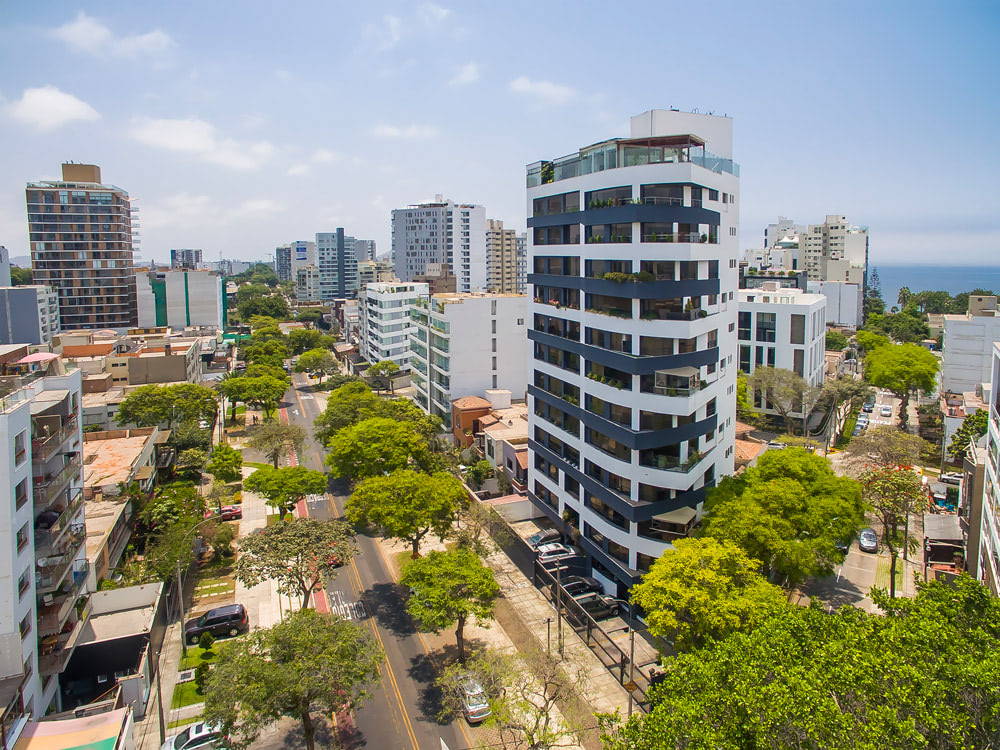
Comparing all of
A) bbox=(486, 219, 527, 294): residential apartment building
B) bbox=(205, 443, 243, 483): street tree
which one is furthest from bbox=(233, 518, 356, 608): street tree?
bbox=(486, 219, 527, 294): residential apartment building

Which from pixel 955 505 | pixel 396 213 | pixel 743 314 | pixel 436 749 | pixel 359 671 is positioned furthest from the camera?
pixel 396 213

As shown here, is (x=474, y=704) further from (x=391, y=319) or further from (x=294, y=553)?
(x=391, y=319)

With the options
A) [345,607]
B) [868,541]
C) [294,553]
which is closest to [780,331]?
[868,541]

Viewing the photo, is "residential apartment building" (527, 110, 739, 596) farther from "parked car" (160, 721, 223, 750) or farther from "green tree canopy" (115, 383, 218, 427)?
"green tree canopy" (115, 383, 218, 427)

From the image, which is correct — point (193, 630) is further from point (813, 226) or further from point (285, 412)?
point (813, 226)

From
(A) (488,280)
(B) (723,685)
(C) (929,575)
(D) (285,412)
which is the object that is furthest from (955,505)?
(A) (488,280)

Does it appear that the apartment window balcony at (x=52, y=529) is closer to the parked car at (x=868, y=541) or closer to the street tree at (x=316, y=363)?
the parked car at (x=868, y=541)
